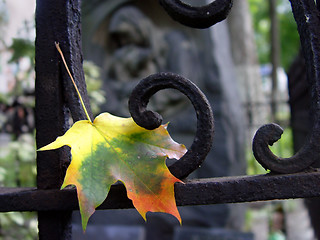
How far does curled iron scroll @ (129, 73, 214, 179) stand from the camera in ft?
2.11

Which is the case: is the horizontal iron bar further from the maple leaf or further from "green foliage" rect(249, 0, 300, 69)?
"green foliage" rect(249, 0, 300, 69)

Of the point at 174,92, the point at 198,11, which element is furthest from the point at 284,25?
the point at 198,11

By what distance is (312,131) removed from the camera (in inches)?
25.5

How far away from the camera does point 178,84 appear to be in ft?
2.17

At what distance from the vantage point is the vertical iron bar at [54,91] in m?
0.72

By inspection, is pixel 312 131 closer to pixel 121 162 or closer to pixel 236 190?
pixel 236 190

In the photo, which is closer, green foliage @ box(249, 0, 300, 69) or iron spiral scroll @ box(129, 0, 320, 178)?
iron spiral scroll @ box(129, 0, 320, 178)

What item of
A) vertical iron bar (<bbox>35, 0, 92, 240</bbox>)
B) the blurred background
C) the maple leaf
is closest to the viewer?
the maple leaf

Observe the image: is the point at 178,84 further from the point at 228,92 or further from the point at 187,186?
the point at 228,92

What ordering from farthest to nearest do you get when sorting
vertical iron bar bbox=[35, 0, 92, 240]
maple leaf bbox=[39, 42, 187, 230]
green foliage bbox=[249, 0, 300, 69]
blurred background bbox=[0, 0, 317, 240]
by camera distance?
green foliage bbox=[249, 0, 300, 69] < blurred background bbox=[0, 0, 317, 240] < vertical iron bar bbox=[35, 0, 92, 240] < maple leaf bbox=[39, 42, 187, 230]

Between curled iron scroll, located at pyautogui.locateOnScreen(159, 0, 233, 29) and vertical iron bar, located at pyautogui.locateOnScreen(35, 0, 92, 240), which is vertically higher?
curled iron scroll, located at pyautogui.locateOnScreen(159, 0, 233, 29)

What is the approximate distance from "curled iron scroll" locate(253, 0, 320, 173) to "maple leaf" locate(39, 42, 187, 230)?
149 millimetres

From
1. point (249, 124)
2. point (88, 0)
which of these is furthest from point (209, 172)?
point (249, 124)

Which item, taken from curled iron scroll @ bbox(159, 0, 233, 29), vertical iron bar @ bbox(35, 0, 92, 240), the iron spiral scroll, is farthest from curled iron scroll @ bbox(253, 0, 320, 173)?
vertical iron bar @ bbox(35, 0, 92, 240)
